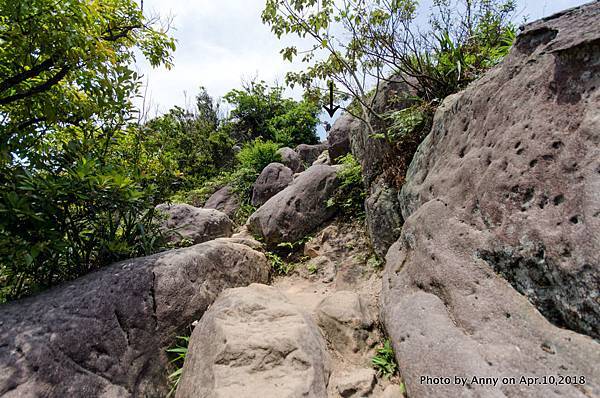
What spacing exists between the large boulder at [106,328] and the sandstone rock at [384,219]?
8.30 ft

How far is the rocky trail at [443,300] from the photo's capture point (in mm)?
1735

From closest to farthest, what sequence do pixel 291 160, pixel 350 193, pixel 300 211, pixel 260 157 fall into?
pixel 350 193
pixel 300 211
pixel 260 157
pixel 291 160

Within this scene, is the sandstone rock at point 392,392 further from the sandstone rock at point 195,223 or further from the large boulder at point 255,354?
the sandstone rock at point 195,223

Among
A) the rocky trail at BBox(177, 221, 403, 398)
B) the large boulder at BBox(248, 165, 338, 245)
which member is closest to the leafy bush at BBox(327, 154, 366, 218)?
the large boulder at BBox(248, 165, 338, 245)

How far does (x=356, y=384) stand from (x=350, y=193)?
4.16 m

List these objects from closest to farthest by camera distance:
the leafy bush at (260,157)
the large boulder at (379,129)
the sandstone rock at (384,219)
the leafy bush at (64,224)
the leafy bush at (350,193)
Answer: the leafy bush at (64,224), the sandstone rock at (384,219), the large boulder at (379,129), the leafy bush at (350,193), the leafy bush at (260,157)

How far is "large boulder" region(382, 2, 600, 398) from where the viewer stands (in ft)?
5.42

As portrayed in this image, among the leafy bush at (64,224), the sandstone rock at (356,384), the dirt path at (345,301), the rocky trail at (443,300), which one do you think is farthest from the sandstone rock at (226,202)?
the sandstone rock at (356,384)

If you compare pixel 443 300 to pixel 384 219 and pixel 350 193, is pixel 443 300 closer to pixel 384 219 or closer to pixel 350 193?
pixel 384 219

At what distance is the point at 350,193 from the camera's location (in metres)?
6.17

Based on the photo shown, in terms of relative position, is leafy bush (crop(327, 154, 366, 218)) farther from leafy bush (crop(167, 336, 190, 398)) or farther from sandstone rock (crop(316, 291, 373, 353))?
leafy bush (crop(167, 336, 190, 398))

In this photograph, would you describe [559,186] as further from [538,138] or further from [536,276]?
[536,276]

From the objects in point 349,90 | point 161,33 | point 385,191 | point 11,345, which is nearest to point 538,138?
point 385,191

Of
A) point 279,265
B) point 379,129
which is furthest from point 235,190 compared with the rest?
point 379,129
